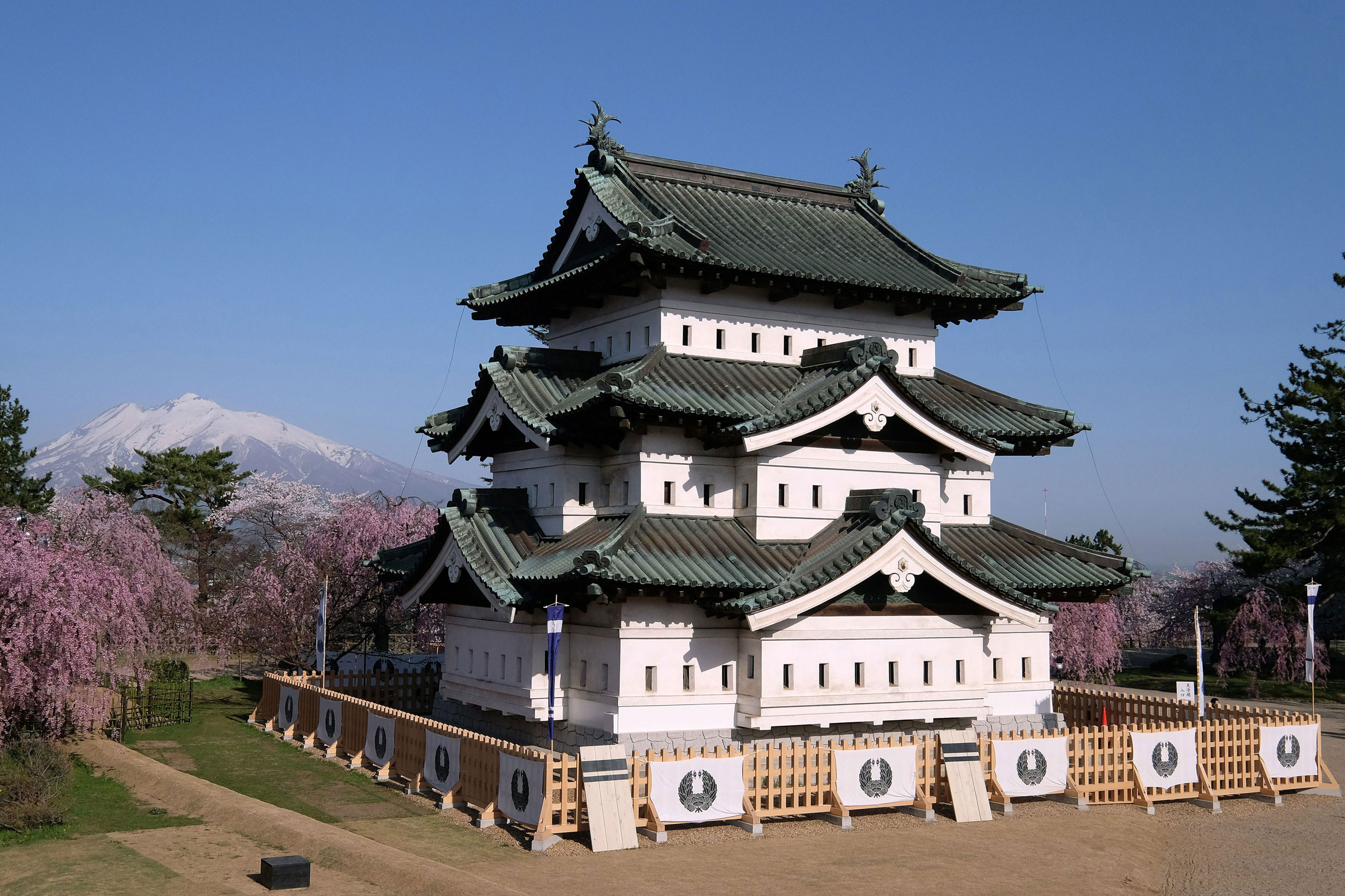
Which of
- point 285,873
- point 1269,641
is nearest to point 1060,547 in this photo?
point 285,873

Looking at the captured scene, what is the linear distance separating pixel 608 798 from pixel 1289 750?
15.7 metres

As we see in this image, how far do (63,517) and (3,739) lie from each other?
16439 millimetres

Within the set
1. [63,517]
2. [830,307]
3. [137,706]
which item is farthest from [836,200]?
[63,517]

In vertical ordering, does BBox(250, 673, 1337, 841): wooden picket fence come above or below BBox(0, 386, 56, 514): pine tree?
below

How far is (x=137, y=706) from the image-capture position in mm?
33281

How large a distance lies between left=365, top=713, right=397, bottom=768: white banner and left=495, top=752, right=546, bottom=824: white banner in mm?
5353

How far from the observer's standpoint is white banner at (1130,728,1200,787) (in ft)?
79.6

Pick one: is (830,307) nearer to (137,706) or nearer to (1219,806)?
(1219,806)

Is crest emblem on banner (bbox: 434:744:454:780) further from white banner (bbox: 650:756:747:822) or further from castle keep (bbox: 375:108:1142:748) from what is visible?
white banner (bbox: 650:756:747:822)

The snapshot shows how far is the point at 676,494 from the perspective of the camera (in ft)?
84.6

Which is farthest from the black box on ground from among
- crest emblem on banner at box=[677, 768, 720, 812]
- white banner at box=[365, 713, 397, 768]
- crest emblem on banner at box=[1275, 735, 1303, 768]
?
crest emblem on banner at box=[1275, 735, 1303, 768]

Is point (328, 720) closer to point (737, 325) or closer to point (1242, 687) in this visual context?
point (737, 325)

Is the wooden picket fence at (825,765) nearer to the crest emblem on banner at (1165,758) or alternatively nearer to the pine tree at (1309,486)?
the crest emblem on banner at (1165,758)

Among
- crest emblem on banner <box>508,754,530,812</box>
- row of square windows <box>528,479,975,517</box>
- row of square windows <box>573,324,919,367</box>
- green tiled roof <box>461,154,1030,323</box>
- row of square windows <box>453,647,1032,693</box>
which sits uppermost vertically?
green tiled roof <box>461,154,1030,323</box>
